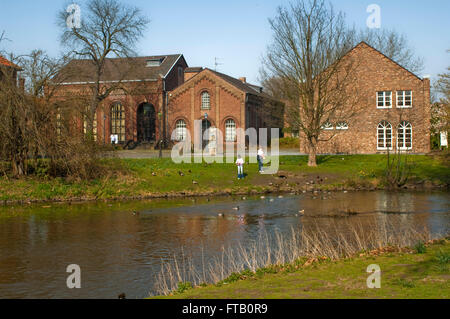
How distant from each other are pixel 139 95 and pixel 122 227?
40.7 meters


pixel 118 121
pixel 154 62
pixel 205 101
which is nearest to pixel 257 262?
pixel 205 101

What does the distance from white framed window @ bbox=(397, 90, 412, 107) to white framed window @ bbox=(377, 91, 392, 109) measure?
756 mm

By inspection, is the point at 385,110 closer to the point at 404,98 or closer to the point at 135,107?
the point at 404,98

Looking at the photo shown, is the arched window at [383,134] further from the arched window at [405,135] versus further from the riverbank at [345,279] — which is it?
the riverbank at [345,279]

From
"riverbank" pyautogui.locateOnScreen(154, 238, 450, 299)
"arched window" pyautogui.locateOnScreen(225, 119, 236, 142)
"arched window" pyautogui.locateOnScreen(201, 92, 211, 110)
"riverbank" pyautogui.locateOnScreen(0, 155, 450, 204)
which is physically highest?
"arched window" pyautogui.locateOnScreen(201, 92, 211, 110)

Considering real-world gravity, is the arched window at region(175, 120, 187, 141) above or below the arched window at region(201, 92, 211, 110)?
below

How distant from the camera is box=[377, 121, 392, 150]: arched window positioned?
4334 centimetres

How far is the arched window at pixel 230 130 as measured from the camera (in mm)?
53469

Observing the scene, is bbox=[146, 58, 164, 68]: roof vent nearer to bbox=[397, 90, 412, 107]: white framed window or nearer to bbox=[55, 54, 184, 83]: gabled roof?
bbox=[55, 54, 184, 83]: gabled roof

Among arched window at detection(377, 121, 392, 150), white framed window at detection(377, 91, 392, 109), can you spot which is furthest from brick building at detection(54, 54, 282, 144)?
arched window at detection(377, 121, 392, 150)

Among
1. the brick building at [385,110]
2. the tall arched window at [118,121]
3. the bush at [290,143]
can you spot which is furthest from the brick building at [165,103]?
the brick building at [385,110]

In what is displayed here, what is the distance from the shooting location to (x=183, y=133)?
5497 centimetres

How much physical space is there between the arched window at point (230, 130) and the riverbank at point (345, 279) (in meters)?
43.0
